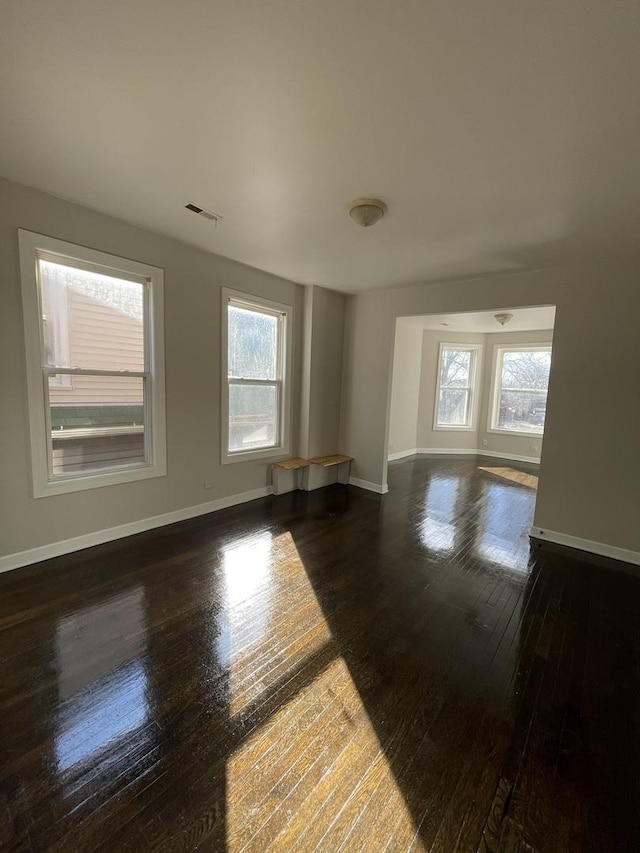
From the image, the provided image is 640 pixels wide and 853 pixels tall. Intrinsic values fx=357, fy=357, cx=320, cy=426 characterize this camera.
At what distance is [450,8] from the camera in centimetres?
115

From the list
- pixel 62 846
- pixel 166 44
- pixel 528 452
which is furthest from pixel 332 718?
pixel 528 452

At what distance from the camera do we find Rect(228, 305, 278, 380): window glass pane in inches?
161

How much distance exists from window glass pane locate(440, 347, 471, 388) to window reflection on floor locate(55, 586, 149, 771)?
692cm

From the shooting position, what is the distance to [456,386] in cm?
768

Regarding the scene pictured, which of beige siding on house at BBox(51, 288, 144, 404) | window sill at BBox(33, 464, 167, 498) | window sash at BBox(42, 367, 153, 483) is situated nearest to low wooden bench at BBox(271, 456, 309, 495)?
window sill at BBox(33, 464, 167, 498)

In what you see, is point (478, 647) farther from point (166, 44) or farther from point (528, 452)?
point (528, 452)

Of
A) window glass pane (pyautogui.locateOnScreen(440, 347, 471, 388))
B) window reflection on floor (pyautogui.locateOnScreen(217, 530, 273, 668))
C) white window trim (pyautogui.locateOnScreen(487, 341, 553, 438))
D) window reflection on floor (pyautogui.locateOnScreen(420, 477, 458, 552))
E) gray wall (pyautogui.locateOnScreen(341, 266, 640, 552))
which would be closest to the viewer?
window reflection on floor (pyautogui.locateOnScreen(217, 530, 273, 668))

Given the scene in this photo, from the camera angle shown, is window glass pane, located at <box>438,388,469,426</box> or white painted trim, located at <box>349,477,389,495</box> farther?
window glass pane, located at <box>438,388,469,426</box>

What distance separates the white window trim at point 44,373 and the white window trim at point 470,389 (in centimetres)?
584

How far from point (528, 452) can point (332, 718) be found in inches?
271

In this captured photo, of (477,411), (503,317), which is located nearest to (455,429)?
(477,411)

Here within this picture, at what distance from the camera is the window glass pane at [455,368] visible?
760cm

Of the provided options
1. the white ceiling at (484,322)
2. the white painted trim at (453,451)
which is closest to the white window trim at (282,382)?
the white ceiling at (484,322)

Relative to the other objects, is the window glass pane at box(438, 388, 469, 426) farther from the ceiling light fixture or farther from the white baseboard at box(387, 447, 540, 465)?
the ceiling light fixture
